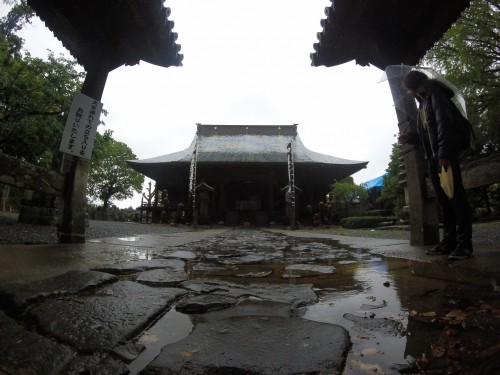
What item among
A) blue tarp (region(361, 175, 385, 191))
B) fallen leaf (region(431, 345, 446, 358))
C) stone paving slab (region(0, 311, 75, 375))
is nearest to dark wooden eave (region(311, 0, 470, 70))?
fallen leaf (region(431, 345, 446, 358))

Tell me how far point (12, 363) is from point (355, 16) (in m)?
4.71

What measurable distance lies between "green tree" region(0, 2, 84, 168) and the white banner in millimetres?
4721

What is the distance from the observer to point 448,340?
3.28 feet

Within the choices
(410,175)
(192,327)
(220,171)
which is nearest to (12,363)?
(192,327)

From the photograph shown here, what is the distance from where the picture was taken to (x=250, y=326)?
3.91 feet

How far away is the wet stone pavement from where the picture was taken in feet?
2.91

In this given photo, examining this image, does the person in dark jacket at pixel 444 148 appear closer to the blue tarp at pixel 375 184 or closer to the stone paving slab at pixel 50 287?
the stone paving slab at pixel 50 287

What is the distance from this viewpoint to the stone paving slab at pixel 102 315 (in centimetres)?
103

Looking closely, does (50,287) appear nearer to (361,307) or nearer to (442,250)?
(361,307)

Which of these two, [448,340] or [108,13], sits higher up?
[108,13]

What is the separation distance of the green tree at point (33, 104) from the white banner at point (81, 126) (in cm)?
472

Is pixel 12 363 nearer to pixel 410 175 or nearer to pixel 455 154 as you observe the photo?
pixel 455 154

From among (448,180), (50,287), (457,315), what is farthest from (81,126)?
(457,315)

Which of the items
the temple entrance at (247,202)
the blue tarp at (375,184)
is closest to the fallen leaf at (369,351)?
the temple entrance at (247,202)
